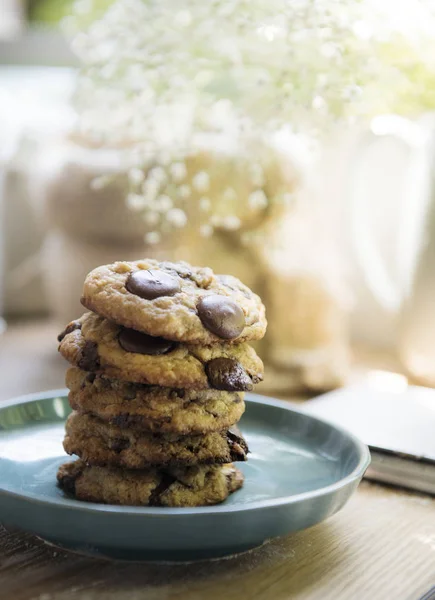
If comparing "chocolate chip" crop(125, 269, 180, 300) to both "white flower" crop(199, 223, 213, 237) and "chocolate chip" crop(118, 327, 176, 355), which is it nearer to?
"chocolate chip" crop(118, 327, 176, 355)

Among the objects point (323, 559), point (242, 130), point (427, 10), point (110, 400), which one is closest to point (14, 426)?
point (110, 400)

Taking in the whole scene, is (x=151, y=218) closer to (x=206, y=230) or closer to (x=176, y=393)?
(x=206, y=230)

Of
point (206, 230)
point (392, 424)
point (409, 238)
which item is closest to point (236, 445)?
point (392, 424)

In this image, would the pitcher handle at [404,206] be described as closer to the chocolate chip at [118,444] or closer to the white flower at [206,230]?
the white flower at [206,230]

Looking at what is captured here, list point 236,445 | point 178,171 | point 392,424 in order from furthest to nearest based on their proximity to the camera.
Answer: point 178,171
point 392,424
point 236,445

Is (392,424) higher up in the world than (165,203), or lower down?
lower down

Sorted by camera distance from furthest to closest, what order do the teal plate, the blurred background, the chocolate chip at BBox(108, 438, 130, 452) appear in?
the blurred background < the chocolate chip at BBox(108, 438, 130, 452) < the teal plate

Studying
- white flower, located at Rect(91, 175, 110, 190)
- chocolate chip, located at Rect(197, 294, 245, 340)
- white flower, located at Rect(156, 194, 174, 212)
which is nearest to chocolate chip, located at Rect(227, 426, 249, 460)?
chocolate chip, located at Rect(197, 294, 245, 340)

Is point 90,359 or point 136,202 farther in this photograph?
point 136,202
